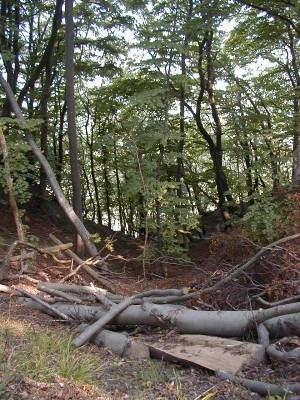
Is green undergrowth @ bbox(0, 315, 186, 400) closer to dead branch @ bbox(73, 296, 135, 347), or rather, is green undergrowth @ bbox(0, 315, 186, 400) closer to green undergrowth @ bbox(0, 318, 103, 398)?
green undergrowth @ bbox(0, 318, 103, 398)

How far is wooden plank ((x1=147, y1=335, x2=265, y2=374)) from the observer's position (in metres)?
4.43

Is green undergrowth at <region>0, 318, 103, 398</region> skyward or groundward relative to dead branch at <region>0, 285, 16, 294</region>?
groundward

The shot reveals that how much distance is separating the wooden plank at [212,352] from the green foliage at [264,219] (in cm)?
378

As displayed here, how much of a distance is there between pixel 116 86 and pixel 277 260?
10.7m

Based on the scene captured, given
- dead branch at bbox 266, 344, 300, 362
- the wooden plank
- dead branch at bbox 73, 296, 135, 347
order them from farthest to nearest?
dead branch at bbox 73, 296, 135, 347, the wooden plank, dead branch at bbox 266, 344, 300, 362

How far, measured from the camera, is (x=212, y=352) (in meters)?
4.66

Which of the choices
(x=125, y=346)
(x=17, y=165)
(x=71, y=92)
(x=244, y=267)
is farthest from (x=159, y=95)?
(x=125, y=346)

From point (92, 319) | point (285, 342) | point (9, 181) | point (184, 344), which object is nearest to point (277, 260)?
point (285, 342)

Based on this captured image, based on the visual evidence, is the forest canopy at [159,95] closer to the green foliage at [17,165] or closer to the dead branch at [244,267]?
the green foliage at [17,165]

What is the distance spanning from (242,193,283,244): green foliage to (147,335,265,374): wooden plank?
378 cm

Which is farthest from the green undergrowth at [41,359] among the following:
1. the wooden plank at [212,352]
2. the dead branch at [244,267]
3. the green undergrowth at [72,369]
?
the dead branch at [244,267]

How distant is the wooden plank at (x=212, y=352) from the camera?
4.43 m

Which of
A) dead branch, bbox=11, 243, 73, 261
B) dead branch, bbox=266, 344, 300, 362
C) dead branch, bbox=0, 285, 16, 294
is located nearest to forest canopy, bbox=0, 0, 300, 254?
dead branch, bbox=11, 243, 73, 261

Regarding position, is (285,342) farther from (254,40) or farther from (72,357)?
(254,40)
